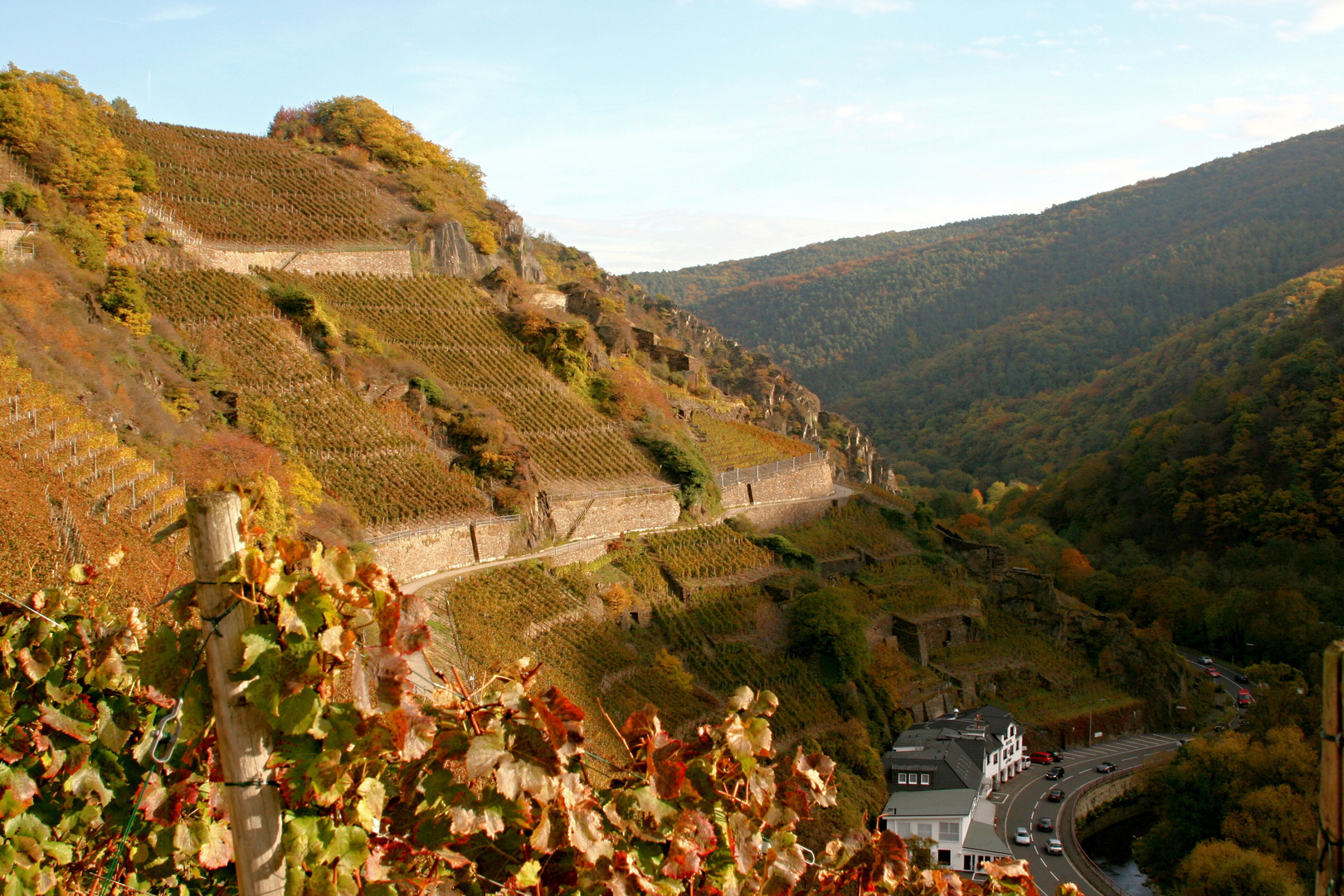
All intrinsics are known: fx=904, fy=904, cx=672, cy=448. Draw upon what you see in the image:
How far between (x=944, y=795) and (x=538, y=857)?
2466cm

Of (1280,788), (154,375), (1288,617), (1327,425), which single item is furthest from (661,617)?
(1327,425)

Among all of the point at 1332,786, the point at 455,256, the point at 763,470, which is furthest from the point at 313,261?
the point at 1332,786

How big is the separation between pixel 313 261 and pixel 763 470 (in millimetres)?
18012

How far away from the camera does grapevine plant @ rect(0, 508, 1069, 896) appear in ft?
9.21

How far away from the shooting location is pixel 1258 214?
116938mm

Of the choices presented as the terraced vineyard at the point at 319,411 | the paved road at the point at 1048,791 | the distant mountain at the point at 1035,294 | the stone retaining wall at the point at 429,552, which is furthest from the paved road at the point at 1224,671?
the distant mountain at the point at 1035,294

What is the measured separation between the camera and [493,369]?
3144 cm

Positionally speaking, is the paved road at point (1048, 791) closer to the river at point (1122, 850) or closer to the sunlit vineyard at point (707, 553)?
the river at point (1122, 850)

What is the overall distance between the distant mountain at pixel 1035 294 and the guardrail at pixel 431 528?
70.5 meters

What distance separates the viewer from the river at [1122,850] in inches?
1095

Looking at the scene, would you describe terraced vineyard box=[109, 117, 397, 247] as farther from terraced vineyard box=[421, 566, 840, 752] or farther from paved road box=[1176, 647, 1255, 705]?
paved road box=[1176, 647, 1255, 705]

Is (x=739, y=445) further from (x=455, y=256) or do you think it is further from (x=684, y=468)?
(x=455, y=256)

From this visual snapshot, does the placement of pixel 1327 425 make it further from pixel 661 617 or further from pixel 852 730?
pixel 661 617

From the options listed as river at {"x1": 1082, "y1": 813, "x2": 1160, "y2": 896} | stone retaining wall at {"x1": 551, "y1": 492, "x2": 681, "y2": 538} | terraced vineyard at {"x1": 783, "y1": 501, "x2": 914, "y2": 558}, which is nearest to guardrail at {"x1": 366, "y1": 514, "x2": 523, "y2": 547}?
stone retaining wall at {"x1": 551, "y1": 492, "x2": 681, "y2": 538}
